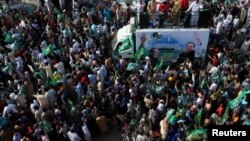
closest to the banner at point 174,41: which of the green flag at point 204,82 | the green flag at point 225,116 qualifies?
the green flag at point 204,82

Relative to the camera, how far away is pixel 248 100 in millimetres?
13000

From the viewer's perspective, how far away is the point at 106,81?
14.7 meters

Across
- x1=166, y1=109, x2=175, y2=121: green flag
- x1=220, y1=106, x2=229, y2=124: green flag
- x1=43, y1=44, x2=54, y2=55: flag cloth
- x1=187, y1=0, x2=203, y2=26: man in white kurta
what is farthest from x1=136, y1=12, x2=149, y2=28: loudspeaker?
x1=220, y1=106, x2=229, y2=124: green flag

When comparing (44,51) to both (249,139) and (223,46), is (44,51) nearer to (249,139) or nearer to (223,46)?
(223,46)

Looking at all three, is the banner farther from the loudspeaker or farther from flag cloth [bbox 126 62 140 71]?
flag cloth [bbox 126 62 140 71]

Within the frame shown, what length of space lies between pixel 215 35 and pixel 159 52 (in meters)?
2.82

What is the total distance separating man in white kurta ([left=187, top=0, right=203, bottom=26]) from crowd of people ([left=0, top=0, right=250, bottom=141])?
0.14 feet

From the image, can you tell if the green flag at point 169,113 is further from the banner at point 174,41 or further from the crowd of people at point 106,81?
the banner at point 174,41

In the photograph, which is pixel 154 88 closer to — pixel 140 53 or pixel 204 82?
pixel 204 82

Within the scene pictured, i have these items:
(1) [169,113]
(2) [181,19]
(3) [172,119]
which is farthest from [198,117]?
(2) [181,19]

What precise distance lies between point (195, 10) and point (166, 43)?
6.22 feet

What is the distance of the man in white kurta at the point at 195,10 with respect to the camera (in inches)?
639

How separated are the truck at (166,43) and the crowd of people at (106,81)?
454 millimetres

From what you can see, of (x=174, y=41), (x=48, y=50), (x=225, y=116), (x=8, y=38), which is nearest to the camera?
(x=225, y=116)
